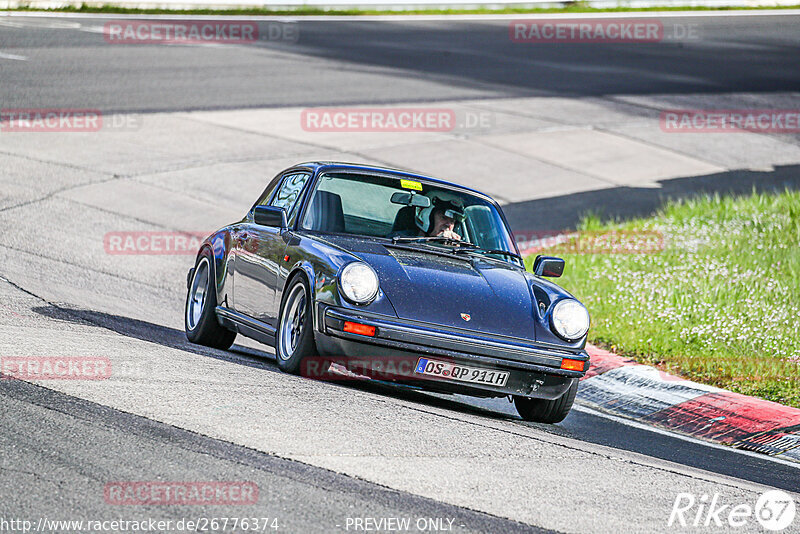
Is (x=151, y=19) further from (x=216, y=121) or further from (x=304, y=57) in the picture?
(x=216, y=121)

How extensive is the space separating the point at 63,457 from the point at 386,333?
7.62 feet

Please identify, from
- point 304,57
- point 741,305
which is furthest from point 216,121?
point 741,305

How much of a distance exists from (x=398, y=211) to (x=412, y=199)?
130 millimetres

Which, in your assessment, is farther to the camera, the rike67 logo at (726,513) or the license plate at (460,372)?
the license plate at (460,372)

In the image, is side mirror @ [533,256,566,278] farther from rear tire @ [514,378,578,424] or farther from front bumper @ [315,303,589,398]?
front bumper @ [315,303,589,398]

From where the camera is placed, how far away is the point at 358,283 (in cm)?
695

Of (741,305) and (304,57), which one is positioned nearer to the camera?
(741,305)

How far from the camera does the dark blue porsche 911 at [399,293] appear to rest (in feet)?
22.6

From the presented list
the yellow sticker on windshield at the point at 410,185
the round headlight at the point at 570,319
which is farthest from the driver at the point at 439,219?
the round headlight at the point at 570,319

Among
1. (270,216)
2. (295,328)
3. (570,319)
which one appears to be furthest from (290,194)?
(570,319)

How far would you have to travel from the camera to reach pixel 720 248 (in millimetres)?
12945

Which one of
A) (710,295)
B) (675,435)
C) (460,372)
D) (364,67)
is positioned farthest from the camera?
(364,67)

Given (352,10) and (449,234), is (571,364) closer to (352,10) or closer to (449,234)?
(449,234)

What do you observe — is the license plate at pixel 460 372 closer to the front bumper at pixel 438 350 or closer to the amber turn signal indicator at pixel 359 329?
the front bumper at pixel 438 350
